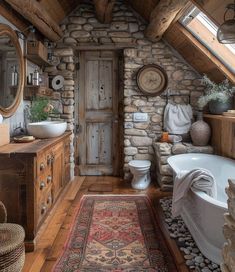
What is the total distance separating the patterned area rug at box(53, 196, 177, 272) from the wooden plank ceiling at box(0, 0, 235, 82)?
2323 millimetres

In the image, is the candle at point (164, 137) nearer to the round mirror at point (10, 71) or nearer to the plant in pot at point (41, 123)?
the plant in pot at point (41, 123)

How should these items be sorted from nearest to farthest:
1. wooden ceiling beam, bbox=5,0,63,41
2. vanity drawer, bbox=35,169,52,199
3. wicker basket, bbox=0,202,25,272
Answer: wicker basket, bbox=0,202,25,272 < vanity drawer, bbox=35,169,52,199 < wooden ceiling beam, bbox=5,0,63,41

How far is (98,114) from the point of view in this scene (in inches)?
195

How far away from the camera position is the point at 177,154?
4148mm

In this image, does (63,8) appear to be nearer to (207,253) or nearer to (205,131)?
(205,131)

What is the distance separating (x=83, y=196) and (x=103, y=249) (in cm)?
152

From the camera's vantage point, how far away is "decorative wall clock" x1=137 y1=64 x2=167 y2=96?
4.55m

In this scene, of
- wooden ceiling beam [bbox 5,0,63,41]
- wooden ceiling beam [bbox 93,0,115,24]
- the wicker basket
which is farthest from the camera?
wooden ceiling beam [bbox 93,0,115,24]

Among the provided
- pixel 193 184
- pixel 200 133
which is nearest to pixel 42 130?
pixel 193 184

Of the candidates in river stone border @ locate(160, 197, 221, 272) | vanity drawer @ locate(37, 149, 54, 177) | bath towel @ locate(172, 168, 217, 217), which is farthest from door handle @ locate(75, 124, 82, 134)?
bath towel @ locate(172, 168, 217, 217)

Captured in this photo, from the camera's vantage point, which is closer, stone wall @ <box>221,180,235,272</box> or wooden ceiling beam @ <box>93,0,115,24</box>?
stone wall @ <box>221,180,235,272</box>

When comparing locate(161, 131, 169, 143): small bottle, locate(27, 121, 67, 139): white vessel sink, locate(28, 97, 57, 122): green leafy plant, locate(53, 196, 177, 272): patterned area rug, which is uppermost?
locate(28, 97, 57, 122): green leafy plant

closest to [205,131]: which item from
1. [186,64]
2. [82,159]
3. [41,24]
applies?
[186,64]

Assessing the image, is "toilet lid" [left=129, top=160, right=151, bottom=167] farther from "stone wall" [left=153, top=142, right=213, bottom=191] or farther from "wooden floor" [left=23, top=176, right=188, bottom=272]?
"wooden floor" [left=23, top=176, right=188, bottom=272]
